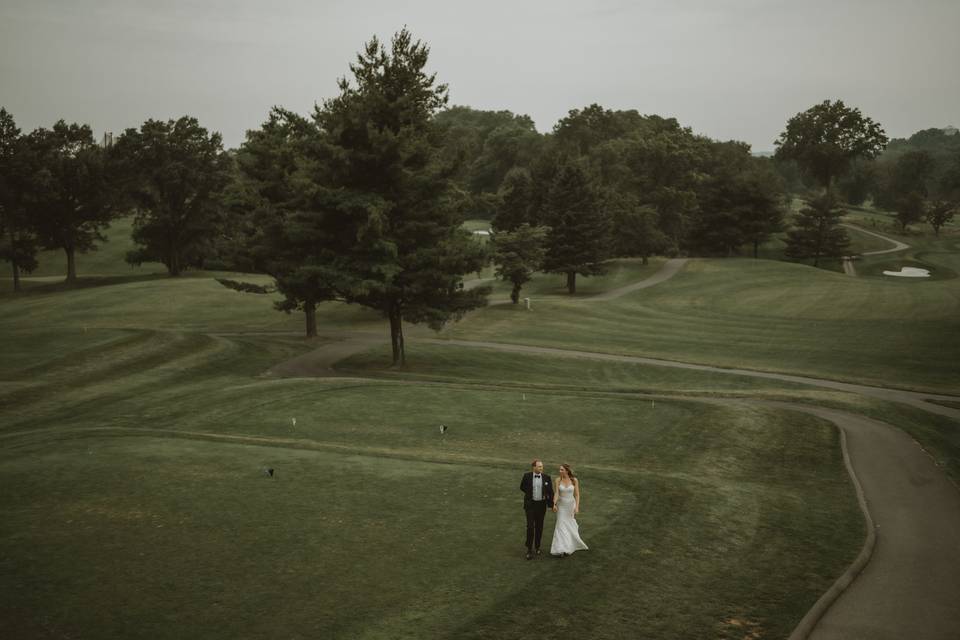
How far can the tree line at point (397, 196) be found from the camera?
122 ft

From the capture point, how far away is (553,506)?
1426 centimetres

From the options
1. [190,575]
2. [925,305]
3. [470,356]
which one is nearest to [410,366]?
[470,356]

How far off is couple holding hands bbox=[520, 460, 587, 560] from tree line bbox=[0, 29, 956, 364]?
2293cm

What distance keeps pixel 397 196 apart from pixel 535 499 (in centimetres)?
→ 2640

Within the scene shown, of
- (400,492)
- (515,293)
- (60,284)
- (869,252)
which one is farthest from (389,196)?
(869,252)

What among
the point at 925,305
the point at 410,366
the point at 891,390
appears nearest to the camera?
the point at 891,390

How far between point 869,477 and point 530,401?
504 inches

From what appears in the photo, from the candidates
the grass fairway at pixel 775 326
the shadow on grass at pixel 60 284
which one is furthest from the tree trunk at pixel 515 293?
the shadow on grass at pixel 60 284

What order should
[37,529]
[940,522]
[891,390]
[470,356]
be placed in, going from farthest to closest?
[470,356] < [891,390] < [940,522] < [37,529]

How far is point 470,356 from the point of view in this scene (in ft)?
148

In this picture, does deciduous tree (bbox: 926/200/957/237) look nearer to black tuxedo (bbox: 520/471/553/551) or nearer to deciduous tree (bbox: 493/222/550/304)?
deciduous tree (bbox: 493/222/550/304)

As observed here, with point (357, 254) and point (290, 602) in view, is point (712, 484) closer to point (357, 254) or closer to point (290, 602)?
point (290, 602)

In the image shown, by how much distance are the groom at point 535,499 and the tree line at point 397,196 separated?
22.9 meters

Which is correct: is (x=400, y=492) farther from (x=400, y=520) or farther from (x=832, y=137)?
(x=832, y=137)
